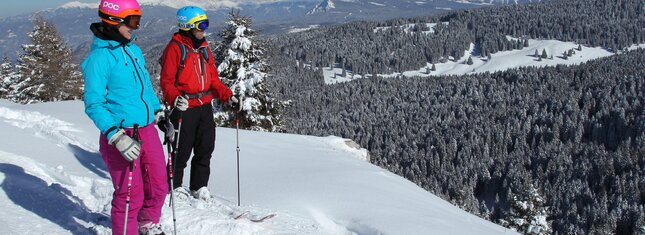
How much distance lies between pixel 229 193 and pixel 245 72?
15951 mm

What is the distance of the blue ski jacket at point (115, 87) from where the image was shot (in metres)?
4.05

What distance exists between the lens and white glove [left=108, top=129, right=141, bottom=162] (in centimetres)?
393

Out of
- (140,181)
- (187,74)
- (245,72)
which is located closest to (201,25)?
(187,74)

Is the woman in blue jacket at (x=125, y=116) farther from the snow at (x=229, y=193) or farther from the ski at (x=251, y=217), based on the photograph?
the ski at (x=251, y=217)

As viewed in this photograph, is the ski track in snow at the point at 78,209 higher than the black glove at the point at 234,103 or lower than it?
lower

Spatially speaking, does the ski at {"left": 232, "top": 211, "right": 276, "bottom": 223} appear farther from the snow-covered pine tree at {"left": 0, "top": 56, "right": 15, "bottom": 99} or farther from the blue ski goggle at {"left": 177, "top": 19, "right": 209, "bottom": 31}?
the snow-covered pine tree at {"left": 0, "top": 56, "right": 15, "bottom": 99}

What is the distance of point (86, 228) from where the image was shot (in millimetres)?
5312

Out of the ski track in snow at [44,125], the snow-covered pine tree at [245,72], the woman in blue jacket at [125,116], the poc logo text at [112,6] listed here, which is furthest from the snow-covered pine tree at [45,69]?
the poc logo text at [112,6]

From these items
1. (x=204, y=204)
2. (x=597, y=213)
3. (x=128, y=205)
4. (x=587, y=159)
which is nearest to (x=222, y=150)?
(x=204, y=204)

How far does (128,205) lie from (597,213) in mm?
96995

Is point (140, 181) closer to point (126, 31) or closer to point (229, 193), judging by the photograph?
point (126, 31)

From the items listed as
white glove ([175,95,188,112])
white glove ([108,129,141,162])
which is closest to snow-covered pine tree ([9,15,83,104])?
white glove ([175,95,188,112])

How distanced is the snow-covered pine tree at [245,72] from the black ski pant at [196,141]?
16.6m

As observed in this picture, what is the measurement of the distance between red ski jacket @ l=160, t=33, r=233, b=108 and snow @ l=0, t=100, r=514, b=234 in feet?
4.81
